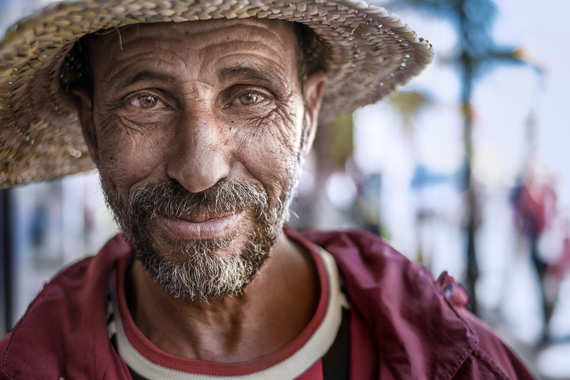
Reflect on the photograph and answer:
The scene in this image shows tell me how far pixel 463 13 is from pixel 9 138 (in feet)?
15.2

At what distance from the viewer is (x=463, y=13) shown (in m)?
4.93

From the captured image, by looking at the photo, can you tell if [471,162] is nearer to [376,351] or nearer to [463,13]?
[463,13]

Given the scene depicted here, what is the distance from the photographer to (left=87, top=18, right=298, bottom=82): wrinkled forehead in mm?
1387

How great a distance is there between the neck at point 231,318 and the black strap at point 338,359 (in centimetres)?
13

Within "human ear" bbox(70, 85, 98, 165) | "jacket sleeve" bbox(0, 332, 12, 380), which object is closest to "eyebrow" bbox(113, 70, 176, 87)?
"human ear" bbox(70, 85, 98, 165)

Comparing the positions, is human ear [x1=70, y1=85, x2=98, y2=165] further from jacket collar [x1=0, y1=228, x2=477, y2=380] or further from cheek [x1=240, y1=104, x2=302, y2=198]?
cheek [x1=240, y1=104, x2=302, y2=198]

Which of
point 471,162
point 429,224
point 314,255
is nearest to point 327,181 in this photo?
point 429,224

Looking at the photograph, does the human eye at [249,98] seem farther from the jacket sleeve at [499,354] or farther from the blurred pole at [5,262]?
the blurred pole at [5,262]

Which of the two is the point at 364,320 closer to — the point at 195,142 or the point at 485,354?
the point at 485,354

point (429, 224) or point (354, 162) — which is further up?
point (354, 162)

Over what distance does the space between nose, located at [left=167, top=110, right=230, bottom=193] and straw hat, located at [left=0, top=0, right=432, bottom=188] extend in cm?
29

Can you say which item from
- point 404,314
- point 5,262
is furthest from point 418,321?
point 5,262

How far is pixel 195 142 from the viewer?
4.39 ft

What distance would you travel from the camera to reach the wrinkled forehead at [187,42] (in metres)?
1.39
